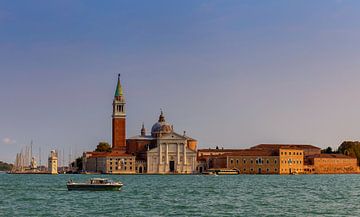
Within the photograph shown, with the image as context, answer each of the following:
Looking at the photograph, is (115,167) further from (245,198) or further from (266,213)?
(266,213)

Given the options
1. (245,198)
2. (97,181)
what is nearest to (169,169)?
(97,181)

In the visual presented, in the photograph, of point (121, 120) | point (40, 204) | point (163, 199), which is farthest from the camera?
point (121, 120)

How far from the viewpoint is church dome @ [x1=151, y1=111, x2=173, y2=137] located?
129 m

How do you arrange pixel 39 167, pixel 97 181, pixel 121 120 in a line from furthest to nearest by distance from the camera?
pixel 39 167 < pixel 121 120 < pixel 97 181

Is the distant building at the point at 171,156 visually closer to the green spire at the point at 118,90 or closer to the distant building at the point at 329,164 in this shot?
the green spire at the point at 118,90

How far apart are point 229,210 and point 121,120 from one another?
9904cm

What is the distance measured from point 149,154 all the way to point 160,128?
8602 millimetres

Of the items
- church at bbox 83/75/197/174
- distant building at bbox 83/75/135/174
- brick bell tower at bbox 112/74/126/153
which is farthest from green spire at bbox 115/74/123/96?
church at bbox 83/75/197/174

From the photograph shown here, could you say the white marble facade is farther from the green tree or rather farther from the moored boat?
the moored boat

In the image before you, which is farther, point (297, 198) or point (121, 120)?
point (121, 120)

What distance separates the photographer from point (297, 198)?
4103 cm

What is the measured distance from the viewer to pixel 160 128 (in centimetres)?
13000

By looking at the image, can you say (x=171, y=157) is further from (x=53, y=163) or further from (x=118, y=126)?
(x=53, y=163)

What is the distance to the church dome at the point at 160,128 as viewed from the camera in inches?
5089
